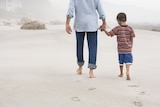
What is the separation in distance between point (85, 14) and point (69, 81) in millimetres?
1074

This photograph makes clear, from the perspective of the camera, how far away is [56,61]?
8.10 metres

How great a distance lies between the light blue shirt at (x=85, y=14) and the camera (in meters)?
6.21

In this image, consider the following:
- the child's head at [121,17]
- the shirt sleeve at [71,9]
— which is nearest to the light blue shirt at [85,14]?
the shirt sleeve at [71,9]

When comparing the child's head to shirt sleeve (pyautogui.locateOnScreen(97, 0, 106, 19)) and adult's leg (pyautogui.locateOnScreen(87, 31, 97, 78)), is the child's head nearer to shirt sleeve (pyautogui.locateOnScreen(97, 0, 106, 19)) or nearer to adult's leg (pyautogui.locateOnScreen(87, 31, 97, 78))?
shirt sleeve (pyautogui.locateOnScreen(97, 0, 106, 19))

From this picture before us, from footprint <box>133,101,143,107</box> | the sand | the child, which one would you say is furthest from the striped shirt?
footprint <box>133,101,143,107</box>

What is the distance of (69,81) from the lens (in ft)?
19.4

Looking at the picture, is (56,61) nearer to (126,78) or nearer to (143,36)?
(126,78)

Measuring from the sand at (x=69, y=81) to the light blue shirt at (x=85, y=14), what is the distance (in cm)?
76

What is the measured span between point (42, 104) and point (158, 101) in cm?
131

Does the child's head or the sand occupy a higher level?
the child's head

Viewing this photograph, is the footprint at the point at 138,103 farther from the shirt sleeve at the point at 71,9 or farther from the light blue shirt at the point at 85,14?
the shirt sleeve at the point at 71,9

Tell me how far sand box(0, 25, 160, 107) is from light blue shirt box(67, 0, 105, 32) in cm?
76

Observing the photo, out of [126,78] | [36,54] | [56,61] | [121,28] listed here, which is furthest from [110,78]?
[36,54]

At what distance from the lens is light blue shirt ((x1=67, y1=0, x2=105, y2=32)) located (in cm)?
621
